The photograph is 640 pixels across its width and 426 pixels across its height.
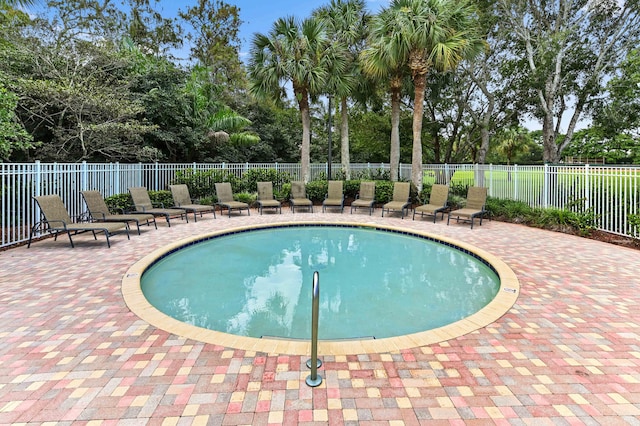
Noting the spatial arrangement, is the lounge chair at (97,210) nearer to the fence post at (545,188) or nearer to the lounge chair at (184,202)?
the lounge chair at (184,202)

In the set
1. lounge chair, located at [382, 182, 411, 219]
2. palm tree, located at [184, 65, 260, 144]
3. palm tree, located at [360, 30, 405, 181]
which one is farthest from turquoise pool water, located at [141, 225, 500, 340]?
palm tree, located at [184, 65, 260, 144]

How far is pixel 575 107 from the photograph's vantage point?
19.3 m

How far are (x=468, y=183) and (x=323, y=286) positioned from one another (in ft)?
34.9

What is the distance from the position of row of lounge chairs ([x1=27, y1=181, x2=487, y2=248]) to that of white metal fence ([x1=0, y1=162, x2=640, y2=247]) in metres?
0.71

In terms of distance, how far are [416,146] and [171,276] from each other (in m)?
10.4

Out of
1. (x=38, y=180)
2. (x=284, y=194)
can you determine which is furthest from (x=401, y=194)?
(x=38, y=180)

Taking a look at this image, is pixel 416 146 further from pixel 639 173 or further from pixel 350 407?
pixel 350 407

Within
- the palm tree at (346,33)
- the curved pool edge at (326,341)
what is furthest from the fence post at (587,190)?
the palm tree at (346,33)

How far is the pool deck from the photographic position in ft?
7.45

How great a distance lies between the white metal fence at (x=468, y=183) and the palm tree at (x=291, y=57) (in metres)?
4.10

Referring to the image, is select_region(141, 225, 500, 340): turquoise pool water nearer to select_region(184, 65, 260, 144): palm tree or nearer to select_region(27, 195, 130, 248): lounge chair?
select_region(27, 195, 130, 248): lounge chair

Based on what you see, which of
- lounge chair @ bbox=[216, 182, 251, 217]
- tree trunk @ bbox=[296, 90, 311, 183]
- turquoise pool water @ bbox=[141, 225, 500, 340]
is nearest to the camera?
turquoise pool water @ bbox=[141, 225, 500, 340]

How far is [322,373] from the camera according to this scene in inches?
107

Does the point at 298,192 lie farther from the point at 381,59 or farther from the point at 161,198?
the point at 381,59
